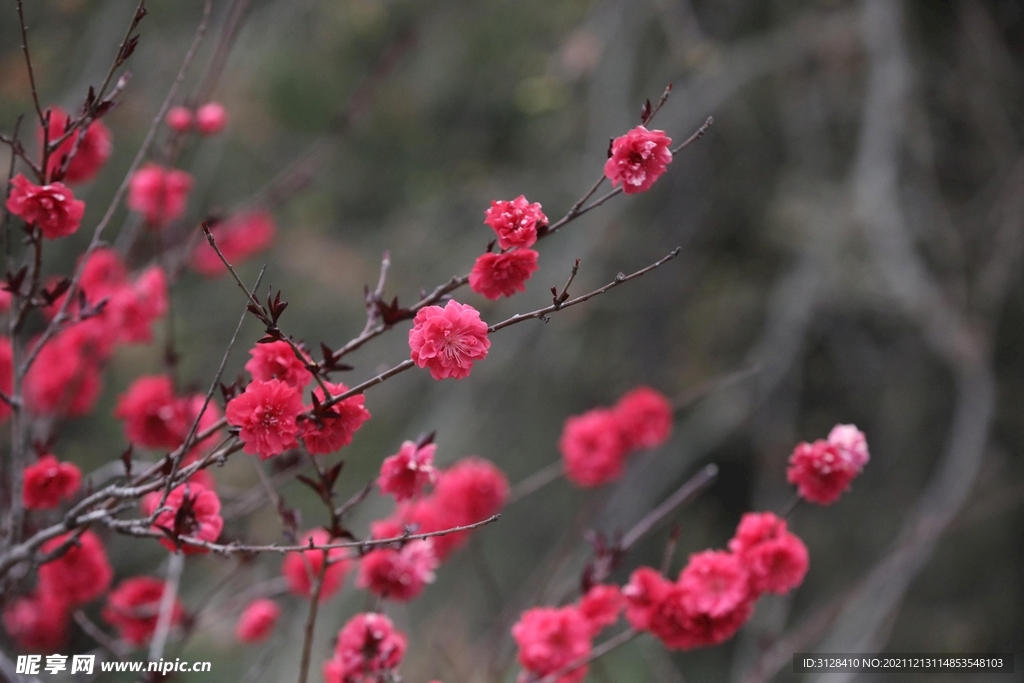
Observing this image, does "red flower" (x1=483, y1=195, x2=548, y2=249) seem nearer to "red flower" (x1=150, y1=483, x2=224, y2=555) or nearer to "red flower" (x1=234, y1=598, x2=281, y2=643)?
"red flower" (x1=150, y1=483, x2=224, y2=555)

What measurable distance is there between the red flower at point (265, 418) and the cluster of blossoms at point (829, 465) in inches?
28.6

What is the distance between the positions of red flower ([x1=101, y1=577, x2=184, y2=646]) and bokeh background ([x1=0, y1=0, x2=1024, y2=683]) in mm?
1108

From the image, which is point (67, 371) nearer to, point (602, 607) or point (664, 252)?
point (602, 607)

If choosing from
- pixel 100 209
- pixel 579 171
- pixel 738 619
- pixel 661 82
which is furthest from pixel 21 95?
pixel 738 619

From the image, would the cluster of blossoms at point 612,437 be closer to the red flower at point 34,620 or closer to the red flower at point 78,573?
the red flower at point 78,573

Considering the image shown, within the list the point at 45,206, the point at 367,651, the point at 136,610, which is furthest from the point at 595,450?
the point at 45,206

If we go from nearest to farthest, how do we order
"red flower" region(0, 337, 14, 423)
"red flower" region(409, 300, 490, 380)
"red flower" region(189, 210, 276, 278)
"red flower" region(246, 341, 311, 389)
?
"red flower" region(409, 300, 490, 380)
"red flower" region(246, 341, 311, 389)
"red flower" region(0, 337, 14, 423)
"red flower" region(189, 210, 276, 278)

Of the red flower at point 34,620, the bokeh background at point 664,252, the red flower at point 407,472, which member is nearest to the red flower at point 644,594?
the red flower at point 407,472

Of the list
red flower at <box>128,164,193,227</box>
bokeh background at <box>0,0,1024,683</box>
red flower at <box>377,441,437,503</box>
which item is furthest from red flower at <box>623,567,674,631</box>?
bokeh background at <box>0,0,1024,683</box>

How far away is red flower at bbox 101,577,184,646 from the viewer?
144 cm

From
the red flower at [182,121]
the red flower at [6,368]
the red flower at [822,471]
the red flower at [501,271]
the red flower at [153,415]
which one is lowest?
the red flower at [822,471]

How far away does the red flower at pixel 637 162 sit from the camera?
0.89m

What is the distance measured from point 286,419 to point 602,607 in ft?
2.12

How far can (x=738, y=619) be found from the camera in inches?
43.7
